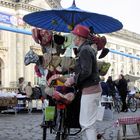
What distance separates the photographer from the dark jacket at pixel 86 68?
520 centimetres

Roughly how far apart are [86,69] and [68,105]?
0.98 m

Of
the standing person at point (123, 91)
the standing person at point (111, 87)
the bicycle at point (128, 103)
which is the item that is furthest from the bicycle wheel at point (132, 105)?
the standing person at point (111, 87)

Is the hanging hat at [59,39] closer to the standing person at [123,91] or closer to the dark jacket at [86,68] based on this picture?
the dark jacket at [86,68]

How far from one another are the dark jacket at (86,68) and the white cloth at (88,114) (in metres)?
0.17

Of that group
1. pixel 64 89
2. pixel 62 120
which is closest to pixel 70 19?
pixel 64 89

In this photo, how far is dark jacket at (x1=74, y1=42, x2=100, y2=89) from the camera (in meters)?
5.20

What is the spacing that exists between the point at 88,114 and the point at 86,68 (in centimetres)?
56

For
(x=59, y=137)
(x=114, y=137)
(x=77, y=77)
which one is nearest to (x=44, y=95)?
(x=59, y=137)

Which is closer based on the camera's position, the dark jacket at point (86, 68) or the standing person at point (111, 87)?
the dark jacket at point (86, 68)

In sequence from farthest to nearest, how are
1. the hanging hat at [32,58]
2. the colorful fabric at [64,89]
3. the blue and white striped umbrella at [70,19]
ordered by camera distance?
1. the blue and white striped umbrella at [70,19]
2. the hanging hat at [32,58]
3. the colorful fabric at [64,89]

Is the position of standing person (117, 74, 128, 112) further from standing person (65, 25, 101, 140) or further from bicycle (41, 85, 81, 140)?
standing person (65, 25, 101, 140)

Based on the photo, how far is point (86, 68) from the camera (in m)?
5.18

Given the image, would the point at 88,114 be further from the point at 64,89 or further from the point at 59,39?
the point at 59,39

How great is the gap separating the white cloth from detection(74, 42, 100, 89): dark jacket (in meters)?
0.17
